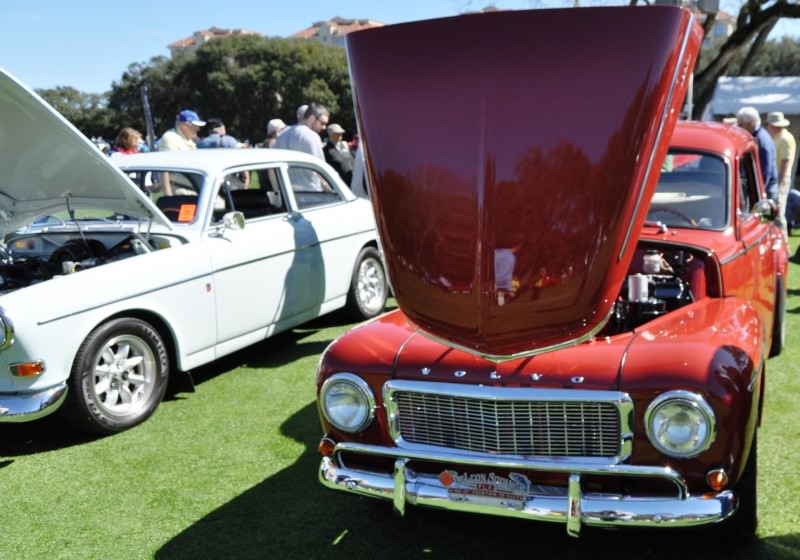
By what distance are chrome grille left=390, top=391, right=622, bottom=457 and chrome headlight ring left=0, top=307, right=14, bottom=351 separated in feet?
7.32

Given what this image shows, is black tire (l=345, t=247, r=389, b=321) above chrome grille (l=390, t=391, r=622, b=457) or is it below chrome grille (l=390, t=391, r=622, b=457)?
below

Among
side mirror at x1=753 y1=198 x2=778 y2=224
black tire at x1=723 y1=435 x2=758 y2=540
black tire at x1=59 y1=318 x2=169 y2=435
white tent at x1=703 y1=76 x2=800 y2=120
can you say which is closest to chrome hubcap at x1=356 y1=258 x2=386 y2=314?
black tire at x1=59 y1=318 x2=169 y2=435

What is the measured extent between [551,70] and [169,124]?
223ft

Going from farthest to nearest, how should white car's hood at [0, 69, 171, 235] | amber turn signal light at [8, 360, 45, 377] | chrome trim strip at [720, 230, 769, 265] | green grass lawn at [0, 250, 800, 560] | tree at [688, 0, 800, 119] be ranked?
tree at [688, 0, 800, 119] → amber turn signal light at [8, 360, 45, 377] → white car's hood at [0, 69, 171, 235] → chrome trim strip at [720, 230, 769, 265] → green grass lawn at [0, 250, 800, 560]

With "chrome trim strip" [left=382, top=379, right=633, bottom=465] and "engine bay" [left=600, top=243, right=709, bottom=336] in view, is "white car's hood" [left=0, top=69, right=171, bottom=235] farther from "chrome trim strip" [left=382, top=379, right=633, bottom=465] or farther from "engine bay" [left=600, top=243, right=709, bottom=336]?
"engine bay" [left=600, top=243, right=709, bottom=336]

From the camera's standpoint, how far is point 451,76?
2.54m

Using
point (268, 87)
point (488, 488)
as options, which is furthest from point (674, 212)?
point (268, 87)

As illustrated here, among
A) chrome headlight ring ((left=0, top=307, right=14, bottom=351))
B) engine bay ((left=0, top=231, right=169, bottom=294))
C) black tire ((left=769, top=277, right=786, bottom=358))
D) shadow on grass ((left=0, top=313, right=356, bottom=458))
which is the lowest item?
shadow on grass ((left=0, top=313, right=356, bottom=458))

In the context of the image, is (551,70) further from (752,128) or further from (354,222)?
(752,128)

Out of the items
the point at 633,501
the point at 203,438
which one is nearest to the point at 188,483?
the point at 203,438

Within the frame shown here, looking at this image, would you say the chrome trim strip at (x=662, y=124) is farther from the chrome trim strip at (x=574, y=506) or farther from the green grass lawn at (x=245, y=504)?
the green grass lawn at (x=245, y=504)

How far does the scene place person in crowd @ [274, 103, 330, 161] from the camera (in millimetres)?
8078

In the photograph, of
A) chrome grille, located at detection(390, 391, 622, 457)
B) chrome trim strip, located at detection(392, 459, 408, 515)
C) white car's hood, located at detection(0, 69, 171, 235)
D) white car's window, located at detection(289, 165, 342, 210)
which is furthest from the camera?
white car's window, located at detection(289, 165, 342, 210)

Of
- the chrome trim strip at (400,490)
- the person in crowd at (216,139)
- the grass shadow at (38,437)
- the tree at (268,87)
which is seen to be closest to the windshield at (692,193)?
the chrome trim strip at (400,490)
